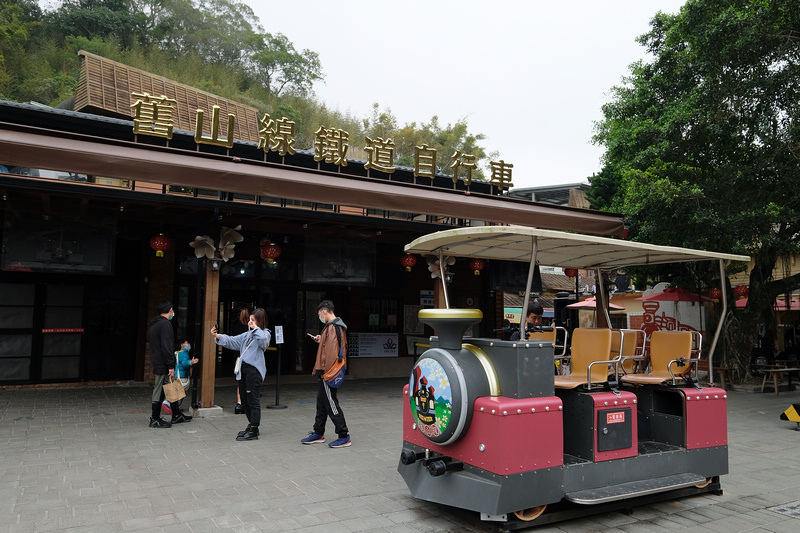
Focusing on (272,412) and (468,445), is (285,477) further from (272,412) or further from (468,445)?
(272,412)

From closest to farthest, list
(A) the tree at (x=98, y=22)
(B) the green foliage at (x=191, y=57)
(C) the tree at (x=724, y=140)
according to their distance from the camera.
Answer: (C) the tree at (x=724, y=140), (B) the green foliage at (x=191, y=57), (A) the tree at (x=98, y=22)

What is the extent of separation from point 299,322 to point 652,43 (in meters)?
11.6

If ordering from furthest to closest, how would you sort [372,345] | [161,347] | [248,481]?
[372,345] → [161,347] → [248,481]

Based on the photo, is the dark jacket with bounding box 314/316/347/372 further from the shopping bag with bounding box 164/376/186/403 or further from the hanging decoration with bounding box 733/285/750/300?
the hanging decoration with bounding box 733/285/750/300

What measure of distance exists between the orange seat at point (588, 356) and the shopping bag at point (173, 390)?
536cm

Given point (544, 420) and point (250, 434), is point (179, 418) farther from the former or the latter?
point (544, 420)

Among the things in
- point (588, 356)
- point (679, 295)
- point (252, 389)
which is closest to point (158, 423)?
point (252, 389)

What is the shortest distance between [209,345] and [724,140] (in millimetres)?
11162

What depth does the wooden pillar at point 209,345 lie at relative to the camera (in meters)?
8.51

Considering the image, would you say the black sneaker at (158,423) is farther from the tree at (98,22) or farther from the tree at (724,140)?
the tree at (98,22)

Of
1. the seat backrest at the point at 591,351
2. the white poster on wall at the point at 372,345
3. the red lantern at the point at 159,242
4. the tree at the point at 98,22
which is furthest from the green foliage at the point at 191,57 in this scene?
the seat backrest at the point at 591,351

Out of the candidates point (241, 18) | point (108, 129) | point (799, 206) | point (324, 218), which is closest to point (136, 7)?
point (241, 18)

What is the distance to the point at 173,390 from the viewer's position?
7812mm

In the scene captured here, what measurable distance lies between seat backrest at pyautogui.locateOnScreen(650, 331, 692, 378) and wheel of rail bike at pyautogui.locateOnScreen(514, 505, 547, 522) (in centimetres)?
212
